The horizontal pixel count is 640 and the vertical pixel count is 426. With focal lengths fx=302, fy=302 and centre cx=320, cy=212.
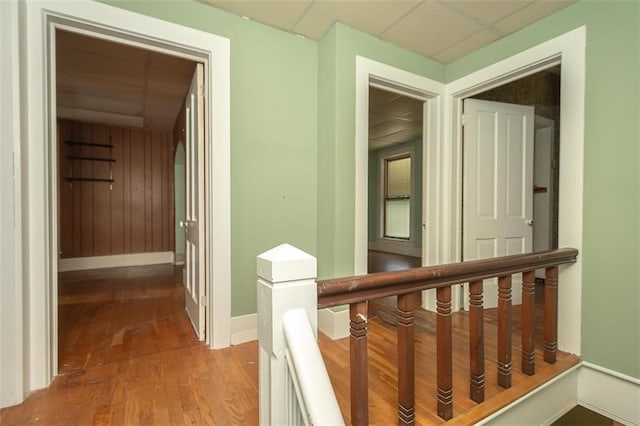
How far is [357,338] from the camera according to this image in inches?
43.3

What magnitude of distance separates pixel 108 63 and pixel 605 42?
4.07 metres

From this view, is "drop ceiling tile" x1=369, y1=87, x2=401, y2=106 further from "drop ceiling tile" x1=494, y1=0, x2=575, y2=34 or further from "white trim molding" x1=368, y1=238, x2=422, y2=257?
"white trim molding" x1=368, y1=238, x2=422, y2=257

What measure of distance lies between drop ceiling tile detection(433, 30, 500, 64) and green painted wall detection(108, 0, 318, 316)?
3.94 ft

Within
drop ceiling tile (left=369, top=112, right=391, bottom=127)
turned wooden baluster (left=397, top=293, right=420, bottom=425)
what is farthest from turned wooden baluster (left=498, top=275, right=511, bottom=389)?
drop ceiling tile (left=369, top=112, right=391, bottom=127)

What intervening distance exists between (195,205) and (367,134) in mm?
1541

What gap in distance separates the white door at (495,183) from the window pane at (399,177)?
372 centimetres

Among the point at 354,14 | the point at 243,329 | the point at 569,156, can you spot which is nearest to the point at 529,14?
the point at 569,156

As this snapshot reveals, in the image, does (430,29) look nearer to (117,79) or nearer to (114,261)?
(117,79)

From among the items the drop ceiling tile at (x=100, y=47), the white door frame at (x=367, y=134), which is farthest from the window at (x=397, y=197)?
the drop ceiling tile at (x=100, y=47)

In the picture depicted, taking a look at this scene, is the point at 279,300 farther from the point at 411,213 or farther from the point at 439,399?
the point at 411,213

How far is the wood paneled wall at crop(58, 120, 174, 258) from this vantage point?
503cm

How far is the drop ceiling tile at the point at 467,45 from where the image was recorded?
2.47 m

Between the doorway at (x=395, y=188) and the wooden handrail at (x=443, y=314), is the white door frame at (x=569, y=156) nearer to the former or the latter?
the wooden handrail at (x=443, y=314)

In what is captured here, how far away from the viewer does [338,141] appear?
94.1 inches
